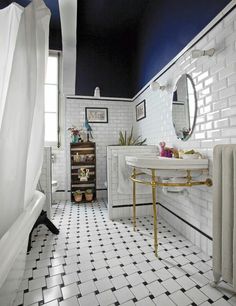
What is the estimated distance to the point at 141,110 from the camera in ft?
11.2

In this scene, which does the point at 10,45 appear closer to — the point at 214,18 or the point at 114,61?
the point at 214,18

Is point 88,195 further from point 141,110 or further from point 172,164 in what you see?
point 172,164

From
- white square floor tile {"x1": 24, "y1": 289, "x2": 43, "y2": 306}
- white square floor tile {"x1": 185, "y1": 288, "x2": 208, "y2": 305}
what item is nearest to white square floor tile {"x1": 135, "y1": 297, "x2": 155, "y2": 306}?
white square floor tile {"x1": 185, "y1": 288, "x2": 208, "y2": 305}

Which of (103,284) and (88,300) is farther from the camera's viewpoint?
(103,284)

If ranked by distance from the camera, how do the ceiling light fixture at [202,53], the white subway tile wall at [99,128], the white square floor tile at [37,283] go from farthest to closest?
the white subway tile wall at [99,128]
the ceiling light fixture at [202,53]
the white square floor tile at [37,283]

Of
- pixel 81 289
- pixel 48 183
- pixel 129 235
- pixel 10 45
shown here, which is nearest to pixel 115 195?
pixel 129 235

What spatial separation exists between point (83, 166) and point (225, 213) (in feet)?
9.02

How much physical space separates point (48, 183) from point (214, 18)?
2.52 meters

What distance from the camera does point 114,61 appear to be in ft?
13.0

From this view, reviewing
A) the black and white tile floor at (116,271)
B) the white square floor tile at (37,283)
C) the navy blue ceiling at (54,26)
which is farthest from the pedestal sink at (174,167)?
the navy blue ceiling at (54,26)

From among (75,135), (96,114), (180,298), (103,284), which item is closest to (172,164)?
(180,298)

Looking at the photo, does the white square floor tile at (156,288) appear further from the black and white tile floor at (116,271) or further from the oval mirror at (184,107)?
the oval mirror at (184,107)

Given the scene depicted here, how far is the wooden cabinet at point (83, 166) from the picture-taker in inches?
139

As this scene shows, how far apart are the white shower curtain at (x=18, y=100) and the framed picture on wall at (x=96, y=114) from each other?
2.32 m
